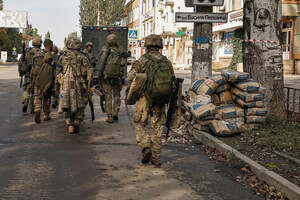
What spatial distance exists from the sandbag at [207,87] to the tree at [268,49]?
1.19 m

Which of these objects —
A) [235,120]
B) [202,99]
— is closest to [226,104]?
[235,120]

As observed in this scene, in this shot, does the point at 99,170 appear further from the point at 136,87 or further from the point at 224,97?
the point at 224,97

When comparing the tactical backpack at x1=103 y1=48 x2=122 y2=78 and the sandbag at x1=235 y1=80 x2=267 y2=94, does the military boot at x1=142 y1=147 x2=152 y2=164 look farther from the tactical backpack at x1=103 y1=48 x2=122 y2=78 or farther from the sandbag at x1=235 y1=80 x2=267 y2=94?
the tactical backpack at x1=103 y1=48 x2=122 y2=78

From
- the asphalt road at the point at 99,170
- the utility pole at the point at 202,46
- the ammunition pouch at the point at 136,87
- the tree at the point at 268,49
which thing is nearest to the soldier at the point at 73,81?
the asphalt road at the point at 99,170

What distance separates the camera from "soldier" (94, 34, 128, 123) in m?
9.49

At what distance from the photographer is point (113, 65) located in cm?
956

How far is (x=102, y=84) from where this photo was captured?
32.2 ft

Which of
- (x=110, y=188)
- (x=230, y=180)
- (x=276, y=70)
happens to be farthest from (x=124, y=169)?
(x=276, y=70)

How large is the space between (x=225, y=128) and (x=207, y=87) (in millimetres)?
903

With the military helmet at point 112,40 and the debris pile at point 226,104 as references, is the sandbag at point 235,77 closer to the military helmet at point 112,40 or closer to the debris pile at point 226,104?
the debris pile at point 226,104

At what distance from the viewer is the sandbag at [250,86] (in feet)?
27.2

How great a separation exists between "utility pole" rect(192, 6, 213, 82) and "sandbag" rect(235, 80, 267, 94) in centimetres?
141

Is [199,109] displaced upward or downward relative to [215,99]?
downward

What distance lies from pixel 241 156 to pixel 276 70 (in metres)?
3.23
